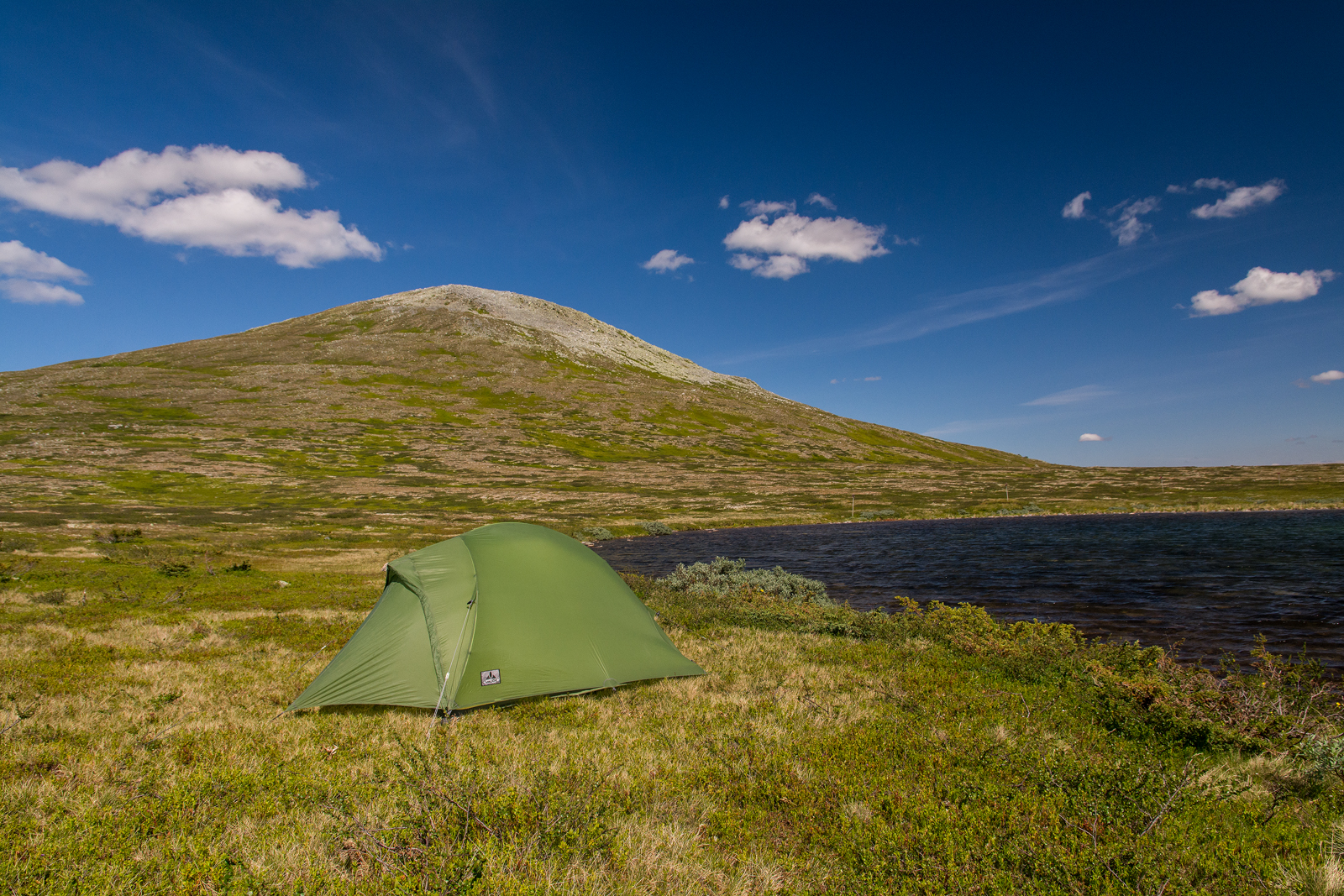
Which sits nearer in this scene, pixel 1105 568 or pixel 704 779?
pixel 704 779

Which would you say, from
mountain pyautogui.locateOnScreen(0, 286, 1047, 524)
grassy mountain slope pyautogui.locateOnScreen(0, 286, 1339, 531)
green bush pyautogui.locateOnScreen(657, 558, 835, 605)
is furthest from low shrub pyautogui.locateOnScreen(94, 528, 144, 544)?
green bush pyautogui.locateOnScreen(657, 558, 835, 605)

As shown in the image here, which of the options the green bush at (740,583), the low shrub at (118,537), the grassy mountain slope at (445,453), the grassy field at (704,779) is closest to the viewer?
the grassy field at (704,779)

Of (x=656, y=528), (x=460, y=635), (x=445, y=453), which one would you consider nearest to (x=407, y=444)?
(x=445, y=453)

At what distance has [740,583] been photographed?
24094 millimetres

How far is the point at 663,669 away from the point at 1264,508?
92903mm

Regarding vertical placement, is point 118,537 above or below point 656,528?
above

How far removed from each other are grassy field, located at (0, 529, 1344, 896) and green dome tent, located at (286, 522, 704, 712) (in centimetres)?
A: 48

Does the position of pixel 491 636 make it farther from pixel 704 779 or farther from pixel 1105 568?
pixel 1105 568

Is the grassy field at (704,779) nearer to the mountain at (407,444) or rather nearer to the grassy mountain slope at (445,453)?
the grassy mountain slope at (445,453)

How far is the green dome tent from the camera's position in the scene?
412 inches

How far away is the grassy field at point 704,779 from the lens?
17.7 feet

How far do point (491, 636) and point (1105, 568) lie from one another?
3494cm

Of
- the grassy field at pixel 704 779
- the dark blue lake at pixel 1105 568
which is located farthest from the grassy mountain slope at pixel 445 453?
the grassy field at pixel 704 779

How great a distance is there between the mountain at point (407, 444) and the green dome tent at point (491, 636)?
5114cm
